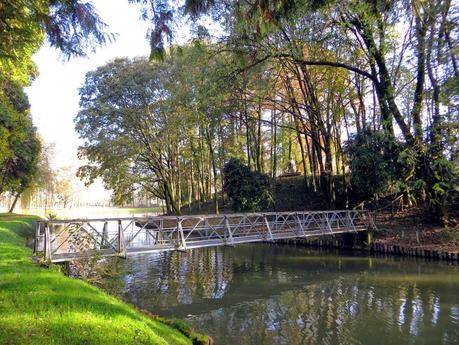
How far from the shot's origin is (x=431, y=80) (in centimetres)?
1733

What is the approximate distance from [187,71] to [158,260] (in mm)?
12198

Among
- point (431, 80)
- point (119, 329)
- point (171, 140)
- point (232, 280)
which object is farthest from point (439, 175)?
point (171, 140)

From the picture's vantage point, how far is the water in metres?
7.55

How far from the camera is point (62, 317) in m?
4.72

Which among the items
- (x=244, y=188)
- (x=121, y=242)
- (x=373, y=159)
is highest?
(x=373, y=159)

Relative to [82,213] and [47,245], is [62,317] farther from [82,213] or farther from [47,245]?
[82,213]

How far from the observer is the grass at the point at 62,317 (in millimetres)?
4266

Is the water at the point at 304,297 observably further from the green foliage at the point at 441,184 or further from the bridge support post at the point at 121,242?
the green foliage at the point at 441,184

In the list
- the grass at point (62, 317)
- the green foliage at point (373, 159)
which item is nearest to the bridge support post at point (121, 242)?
the grass at point (62, 317)

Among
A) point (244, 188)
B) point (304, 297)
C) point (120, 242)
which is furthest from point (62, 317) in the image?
point (244, 188)

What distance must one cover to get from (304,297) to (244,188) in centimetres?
1190

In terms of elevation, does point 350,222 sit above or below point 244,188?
below

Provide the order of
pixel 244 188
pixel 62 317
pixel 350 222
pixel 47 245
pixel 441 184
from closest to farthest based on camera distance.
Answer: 1. pixel 62 317
2. pixel 47 245
3. pixel 441 184
4. pixel 350 222
5. pixel 244 188

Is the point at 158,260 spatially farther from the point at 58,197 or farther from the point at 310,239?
the point at 58,197
